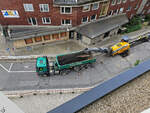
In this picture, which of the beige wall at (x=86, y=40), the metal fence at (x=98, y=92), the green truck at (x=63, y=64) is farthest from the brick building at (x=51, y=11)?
the metal fence at (x=98, y=92)

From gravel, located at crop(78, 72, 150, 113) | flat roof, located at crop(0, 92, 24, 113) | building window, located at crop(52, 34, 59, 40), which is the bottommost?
building window, located at crop(52, 34, 59, 40)

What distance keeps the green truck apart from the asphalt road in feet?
3.29

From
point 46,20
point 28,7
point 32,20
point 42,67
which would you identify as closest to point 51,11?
point 46,20

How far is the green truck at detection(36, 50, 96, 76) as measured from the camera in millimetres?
16344

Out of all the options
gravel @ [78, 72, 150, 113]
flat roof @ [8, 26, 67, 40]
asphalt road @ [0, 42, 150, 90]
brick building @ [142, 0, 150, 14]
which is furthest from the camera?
brick building @ [142, 0, 150, 14]

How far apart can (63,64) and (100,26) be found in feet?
41.6

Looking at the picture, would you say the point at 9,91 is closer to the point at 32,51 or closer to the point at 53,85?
the point at 53,85

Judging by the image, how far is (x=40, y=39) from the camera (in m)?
22.6

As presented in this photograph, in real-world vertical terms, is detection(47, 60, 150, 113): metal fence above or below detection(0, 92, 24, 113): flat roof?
below

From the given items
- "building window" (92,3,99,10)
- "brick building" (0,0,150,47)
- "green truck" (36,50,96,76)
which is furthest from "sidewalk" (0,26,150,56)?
"building window" (92,3,99,10)

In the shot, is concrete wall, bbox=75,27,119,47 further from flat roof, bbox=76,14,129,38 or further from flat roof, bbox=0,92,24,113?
flat roof, bbox=0,92,24,113

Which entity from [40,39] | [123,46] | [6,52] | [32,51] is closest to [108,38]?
[123,46]

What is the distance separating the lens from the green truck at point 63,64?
1634 cm

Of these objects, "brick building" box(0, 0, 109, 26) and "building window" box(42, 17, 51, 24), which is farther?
"building window" box(42, 17, 51, 24)
